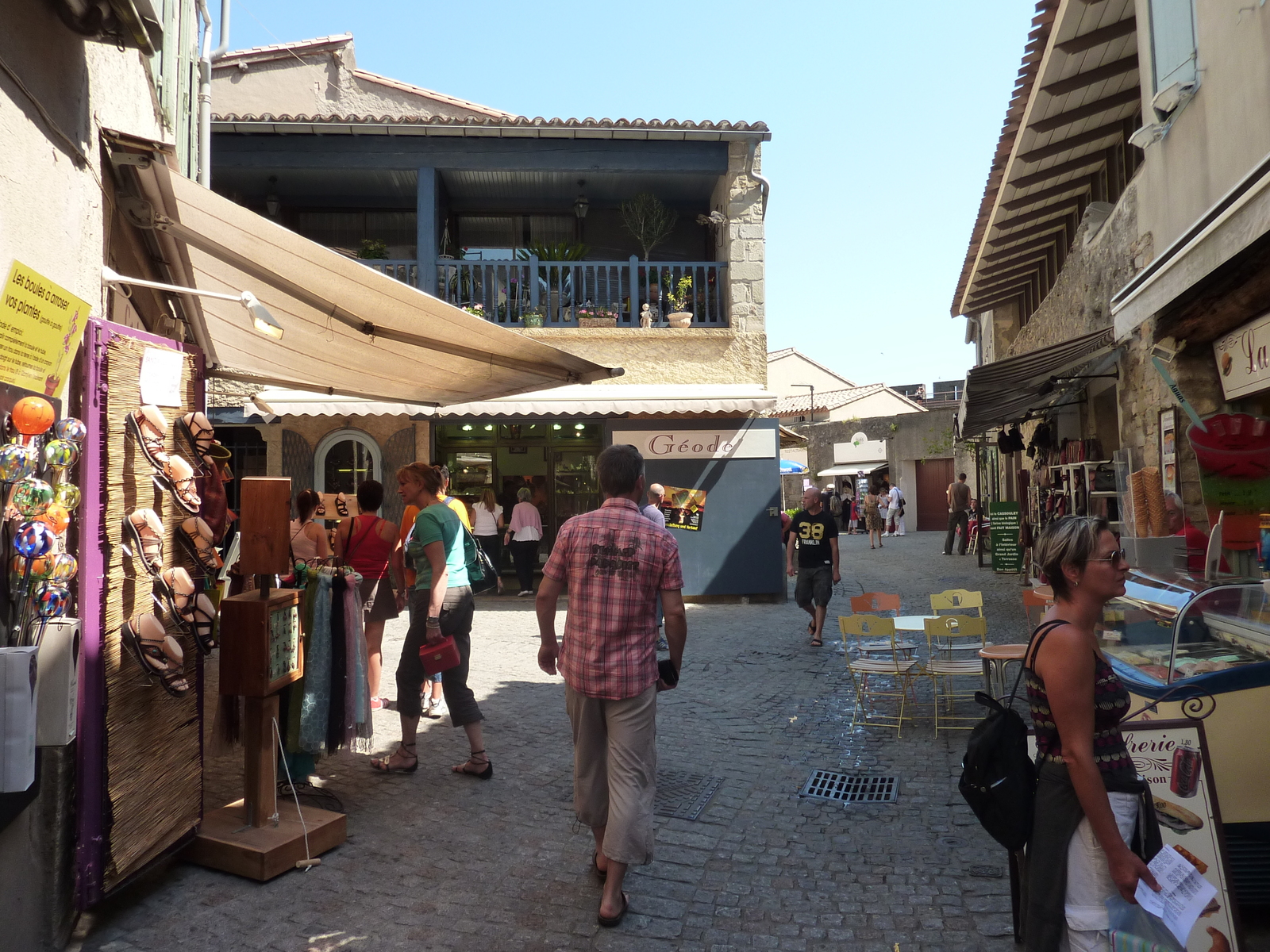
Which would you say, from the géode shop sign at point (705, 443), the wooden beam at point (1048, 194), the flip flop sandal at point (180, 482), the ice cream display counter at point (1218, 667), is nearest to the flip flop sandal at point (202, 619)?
the flip flop sandal at point (180, 482)

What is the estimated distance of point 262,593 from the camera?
3.91 m

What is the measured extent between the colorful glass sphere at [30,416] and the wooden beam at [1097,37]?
728cm

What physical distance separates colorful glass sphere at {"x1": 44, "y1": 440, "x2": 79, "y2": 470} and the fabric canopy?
7.65 m

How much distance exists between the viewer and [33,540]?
9.03 feet

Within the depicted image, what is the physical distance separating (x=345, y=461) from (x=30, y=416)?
1014cm

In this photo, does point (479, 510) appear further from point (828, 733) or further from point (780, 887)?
point (780, 887)

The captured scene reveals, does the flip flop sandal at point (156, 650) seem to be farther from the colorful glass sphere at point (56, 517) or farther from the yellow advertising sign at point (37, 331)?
the yellow advertising sign at point (37, 331)

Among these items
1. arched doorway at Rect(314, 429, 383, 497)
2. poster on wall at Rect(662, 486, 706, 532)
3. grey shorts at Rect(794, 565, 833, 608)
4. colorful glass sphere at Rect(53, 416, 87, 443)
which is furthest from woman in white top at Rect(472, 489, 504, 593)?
colorful glass sphere at Rect(53, 416, 87, 443)

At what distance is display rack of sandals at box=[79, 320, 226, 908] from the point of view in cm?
320

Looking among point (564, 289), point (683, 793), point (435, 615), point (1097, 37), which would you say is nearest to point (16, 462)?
point (435, 615)

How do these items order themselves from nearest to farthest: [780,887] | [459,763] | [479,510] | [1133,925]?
[1133,925] < [780,887] < [459,763] < [479,510]

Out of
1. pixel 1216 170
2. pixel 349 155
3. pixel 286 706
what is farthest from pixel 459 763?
pixel 349 155

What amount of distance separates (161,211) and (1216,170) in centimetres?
585

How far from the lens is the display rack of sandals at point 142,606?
3195 millimetres
